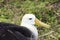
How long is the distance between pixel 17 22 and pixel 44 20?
495 mm

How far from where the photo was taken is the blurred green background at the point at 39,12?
565 cm

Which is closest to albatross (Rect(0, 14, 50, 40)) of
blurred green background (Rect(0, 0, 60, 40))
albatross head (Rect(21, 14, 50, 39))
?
albatross head (Rect(21, 14, 50, 39))

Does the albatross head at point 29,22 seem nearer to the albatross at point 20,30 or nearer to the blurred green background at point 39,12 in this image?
the albatross at point 20,30

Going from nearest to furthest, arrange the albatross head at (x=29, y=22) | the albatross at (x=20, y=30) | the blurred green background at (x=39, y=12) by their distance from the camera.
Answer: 1. the albatross at (x=20, y=30)
2. the albatross head at (x=29, y=22)
3. the blurred green background at (x=39, y=12)

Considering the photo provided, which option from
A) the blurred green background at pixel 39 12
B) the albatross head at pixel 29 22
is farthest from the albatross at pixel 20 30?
the blurred green background at pixel 39 12

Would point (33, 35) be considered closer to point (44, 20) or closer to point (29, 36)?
point (29, 36)

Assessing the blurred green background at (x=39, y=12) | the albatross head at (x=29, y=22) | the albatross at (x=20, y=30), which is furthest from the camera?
the blurred green background at (x=39, y=12)

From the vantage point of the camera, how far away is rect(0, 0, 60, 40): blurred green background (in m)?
5.65

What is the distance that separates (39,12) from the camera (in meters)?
6.10

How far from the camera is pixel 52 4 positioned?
21.0ft

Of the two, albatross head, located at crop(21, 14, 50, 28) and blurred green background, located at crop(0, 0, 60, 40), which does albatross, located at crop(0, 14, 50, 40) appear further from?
blurred green background, located at crop(0, 0, 60, 40)

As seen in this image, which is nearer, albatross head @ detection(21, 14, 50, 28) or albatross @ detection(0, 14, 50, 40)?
albatross @ detection(0, 14, 50, 40)

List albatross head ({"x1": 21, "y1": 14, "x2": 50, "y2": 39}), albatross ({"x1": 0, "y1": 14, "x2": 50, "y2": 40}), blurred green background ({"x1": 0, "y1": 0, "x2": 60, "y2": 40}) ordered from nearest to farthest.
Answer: albatross ({"x1": 0, "y1": 14, "x2": 50, "y2": 40})
albatross head ({"x1": 21, "y1": 14, "x2": 50, "y2": 39})
blurred green background ({"x1": 0, "y1": 0, "x2": 60, "y2": 40})

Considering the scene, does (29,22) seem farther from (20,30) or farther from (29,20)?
(20,30)
